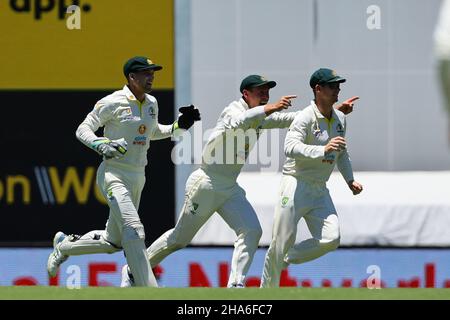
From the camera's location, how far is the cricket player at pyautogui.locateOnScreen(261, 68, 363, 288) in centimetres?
1038

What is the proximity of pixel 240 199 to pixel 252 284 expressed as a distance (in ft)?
11.6

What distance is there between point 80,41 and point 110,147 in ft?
13.9

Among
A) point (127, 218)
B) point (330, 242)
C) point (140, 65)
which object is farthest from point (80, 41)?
point (330, 242)

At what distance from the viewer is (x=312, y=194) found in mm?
10477

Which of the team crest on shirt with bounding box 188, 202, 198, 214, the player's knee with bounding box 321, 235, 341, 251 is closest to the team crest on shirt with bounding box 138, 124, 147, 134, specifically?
the team crest on shirt with bounding box 188, 202, 198, 214

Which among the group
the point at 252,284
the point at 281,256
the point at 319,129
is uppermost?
the point at 319,129

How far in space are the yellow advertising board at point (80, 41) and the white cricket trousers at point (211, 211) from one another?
363 cm

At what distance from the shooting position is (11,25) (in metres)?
14.2

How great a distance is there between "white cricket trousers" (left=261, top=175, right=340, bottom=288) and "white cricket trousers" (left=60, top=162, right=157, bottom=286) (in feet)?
3.12

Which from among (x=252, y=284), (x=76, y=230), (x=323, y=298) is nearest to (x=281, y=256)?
(x=323, y=298)

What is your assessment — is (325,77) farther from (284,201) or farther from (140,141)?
(140,141)

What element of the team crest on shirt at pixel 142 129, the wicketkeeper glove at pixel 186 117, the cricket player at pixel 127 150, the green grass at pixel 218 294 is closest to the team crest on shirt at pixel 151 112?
the cricket player at pixel 127 150

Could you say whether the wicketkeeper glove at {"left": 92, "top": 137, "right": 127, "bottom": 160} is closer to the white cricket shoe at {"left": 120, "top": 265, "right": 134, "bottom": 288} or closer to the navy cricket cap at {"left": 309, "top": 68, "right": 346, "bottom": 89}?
the white cricket shoe at {"left": 120, "top": 265, "right": 134, "bottom": 288}
